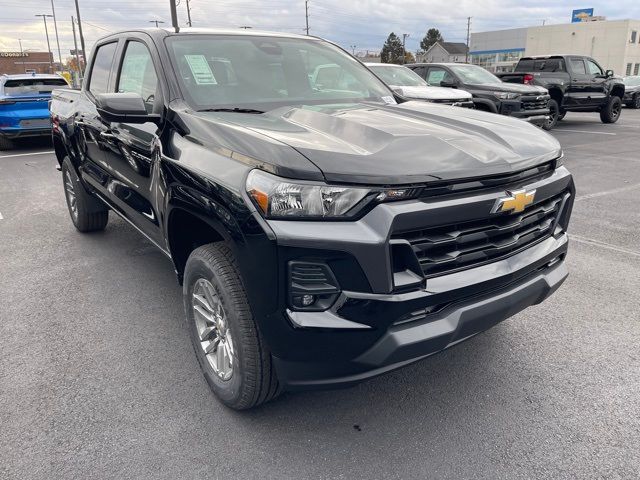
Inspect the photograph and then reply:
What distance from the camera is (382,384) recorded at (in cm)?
285

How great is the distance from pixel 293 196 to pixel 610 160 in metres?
9.34

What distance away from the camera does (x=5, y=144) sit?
459 inches

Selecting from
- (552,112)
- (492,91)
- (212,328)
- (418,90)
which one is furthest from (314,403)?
(552,112)

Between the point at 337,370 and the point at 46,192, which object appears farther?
the point at 46,192

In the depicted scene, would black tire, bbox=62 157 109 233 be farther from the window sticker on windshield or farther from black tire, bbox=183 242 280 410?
black tire, bbox=183 242 280 410

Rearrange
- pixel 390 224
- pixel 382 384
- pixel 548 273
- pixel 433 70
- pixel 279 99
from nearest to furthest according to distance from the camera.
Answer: pixel 390 224, pixel 548 273, pixel 382 384, pixel 279 99, pixel 433 70

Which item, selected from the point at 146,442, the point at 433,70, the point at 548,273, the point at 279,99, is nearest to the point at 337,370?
the point at 146,442

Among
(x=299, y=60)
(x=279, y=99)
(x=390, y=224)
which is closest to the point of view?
(x=390, y=224)

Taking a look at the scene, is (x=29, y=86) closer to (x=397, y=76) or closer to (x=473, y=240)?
(x=397, y=76)

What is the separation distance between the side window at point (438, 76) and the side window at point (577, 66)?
4298 millimetres

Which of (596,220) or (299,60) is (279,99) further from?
(596,220)

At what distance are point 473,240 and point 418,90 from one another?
7.54 metres

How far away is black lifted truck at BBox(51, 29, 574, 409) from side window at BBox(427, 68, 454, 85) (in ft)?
31.9

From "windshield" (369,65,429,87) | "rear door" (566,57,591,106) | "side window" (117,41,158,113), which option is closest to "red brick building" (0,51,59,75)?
"windshield" (369,65,429,87)
